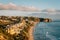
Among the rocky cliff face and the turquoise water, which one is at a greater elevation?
the rocky cliff face

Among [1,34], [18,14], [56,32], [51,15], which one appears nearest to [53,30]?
[56,32]

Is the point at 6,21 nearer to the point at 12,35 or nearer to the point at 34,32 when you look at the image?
the point at 12,35

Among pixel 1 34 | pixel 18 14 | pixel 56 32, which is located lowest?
pixel 56 32

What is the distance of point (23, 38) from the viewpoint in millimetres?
7730

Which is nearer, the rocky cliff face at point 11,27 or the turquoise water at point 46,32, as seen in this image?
the rocky cliff face at point 11,27

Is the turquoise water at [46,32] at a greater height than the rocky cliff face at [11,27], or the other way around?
the rocky cliff face at [11,27]

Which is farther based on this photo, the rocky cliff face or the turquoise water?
the turquoise water

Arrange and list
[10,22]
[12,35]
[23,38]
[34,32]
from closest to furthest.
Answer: [12,35]
[23,38]
[10,22]
[34,32]

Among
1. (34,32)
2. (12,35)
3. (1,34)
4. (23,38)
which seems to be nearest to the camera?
(1,34)

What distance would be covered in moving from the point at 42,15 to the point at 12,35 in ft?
4.40

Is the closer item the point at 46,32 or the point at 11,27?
the point at 11,27

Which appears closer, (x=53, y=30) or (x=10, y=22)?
(x=10, y=22)

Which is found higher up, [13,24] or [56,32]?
[13,24]

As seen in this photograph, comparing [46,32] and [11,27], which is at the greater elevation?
[11,27]
